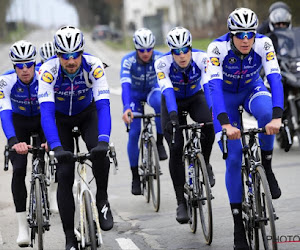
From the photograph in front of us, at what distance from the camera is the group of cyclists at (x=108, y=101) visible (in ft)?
23.3

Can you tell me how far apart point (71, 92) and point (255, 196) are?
1.90 m

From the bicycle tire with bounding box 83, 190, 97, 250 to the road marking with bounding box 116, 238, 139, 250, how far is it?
1.17 metres

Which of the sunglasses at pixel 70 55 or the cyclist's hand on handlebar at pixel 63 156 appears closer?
the cyclist's hand on handlebar at pixel 63 156

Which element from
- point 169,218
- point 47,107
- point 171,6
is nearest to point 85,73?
point 47,107

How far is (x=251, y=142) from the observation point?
7000 millimetres

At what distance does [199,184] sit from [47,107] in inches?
78.4

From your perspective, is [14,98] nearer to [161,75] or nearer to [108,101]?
[161,75]

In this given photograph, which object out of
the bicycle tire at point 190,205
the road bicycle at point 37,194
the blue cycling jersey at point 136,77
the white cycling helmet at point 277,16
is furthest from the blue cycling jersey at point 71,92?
the white cycling helmet at point 277,16

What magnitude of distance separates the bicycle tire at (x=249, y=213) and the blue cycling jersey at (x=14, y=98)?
2.36 metres

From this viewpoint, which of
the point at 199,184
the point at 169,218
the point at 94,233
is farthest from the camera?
the point at 169,218

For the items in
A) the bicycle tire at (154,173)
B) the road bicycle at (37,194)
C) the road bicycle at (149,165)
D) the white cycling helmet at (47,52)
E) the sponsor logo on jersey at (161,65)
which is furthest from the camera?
the white cycling helmet at (47,52)

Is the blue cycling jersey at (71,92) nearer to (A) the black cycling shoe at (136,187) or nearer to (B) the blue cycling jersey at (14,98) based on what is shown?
(B) the blue cycling jersey at (14,98)

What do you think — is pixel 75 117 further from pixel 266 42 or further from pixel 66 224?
pixel 266 42

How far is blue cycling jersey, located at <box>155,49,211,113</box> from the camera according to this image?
895 centimetres
